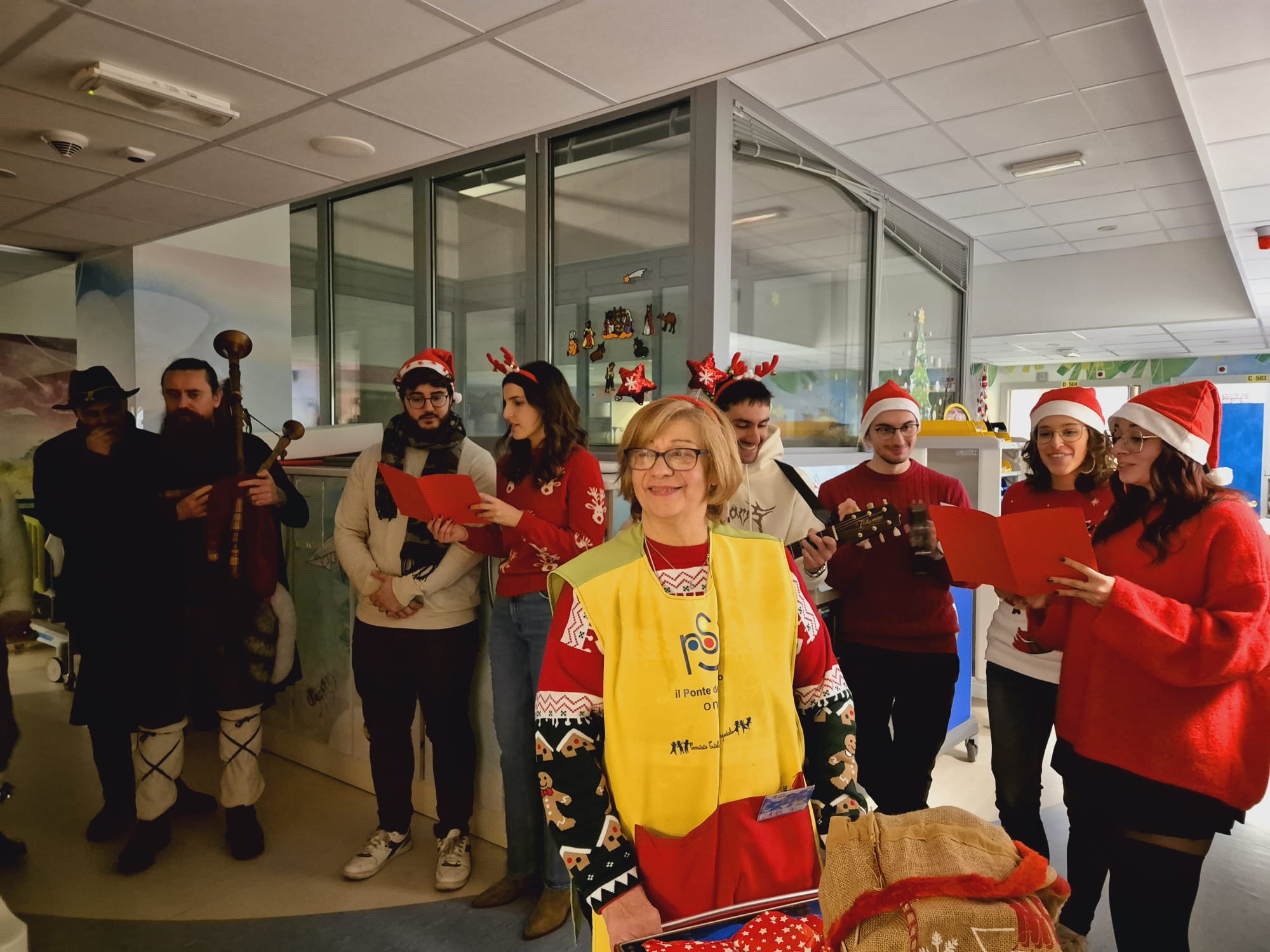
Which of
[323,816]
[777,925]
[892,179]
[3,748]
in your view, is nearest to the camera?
[777,925]

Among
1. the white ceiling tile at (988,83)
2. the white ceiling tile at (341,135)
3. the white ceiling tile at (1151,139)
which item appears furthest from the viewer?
the white ceiling tile at (1151,139)

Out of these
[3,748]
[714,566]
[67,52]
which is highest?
[67,52]

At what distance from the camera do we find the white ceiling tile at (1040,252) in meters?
6.70

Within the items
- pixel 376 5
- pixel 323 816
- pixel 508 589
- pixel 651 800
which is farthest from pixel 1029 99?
pixel 323 816

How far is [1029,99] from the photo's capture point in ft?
11.9

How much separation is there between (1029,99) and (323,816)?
4335 millimetres

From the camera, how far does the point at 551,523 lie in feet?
7.53

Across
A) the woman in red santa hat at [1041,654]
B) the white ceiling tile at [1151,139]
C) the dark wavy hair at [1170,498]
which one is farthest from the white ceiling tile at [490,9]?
the white ceiling tile at [1151,139]

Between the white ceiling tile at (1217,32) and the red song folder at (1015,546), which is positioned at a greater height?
the white ceiling tile at (1217,32)

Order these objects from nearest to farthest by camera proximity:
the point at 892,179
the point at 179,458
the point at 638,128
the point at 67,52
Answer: the point at 67,52 → the point at 179,458 → the point at 638,128 → the point at 892,179

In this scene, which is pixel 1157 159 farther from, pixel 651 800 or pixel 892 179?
pixel 651 800

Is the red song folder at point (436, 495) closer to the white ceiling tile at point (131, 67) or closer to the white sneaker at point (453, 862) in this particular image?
the white sneaker at point (453, 862)

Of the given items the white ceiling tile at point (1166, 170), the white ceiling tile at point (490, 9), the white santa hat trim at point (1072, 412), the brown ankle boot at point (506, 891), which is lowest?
the brown ankle boot at point (506, 891)

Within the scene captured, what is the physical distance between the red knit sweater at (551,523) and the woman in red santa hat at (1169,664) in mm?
1226
